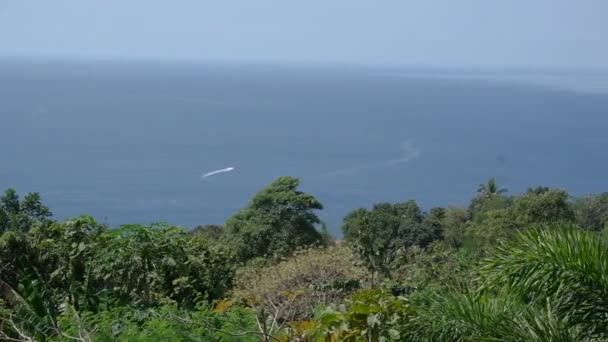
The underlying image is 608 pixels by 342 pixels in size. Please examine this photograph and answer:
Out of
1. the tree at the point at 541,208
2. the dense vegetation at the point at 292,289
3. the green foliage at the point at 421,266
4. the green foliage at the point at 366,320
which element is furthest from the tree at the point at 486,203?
the green foliage at the point at 366,320

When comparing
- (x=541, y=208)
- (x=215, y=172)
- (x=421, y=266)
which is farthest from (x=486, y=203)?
(x=215, y=172)

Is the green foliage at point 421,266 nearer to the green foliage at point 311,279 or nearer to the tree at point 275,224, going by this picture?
the green foliage at point 311,279

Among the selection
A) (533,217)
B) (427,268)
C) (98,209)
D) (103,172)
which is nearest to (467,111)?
(103,172)

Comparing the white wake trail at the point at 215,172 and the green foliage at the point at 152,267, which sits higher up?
the green foliage at the point at 152,267

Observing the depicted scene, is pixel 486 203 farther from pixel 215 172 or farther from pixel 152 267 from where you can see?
pixel 215 172

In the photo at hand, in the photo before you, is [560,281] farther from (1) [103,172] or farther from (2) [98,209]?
(1) [103,172]

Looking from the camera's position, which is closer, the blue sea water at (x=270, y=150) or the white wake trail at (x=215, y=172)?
the blue sea water at (x=270, y=150)

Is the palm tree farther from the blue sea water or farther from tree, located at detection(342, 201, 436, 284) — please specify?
the blue sea water
